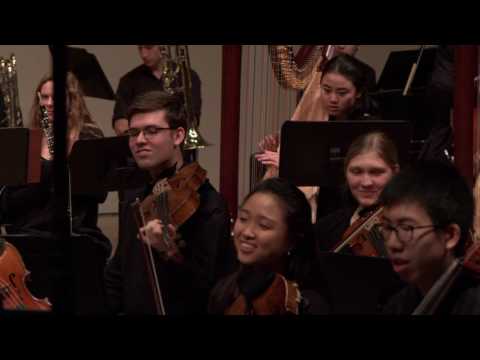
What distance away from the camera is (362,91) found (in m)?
3.45

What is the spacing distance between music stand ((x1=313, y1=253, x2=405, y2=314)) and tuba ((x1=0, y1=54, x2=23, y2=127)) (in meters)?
2.15

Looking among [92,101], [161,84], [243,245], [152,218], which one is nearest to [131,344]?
[243,245]

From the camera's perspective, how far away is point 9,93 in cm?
399

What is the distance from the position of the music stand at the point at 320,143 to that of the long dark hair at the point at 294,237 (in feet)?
1.53

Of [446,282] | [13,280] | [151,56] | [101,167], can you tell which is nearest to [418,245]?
[446,282]

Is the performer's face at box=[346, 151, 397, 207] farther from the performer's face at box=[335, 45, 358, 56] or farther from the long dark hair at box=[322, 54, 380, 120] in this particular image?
the performer's face at box=[335, 45, 358, 56]

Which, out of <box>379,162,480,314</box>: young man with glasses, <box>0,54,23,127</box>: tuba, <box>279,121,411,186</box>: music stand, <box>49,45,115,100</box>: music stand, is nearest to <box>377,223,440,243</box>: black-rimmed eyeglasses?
<box>379,162,480,314</box>: young man with glasses

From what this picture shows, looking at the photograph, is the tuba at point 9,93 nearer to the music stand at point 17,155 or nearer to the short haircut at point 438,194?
the music stand at point 17,155

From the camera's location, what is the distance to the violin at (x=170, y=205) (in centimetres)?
253

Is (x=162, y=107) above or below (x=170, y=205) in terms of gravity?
above

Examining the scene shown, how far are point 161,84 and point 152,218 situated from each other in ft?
7.67

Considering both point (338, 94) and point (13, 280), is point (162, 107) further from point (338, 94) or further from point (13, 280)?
point (338, 94)

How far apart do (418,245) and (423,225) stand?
0.04 m

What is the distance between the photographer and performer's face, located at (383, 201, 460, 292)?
71.9 inches
